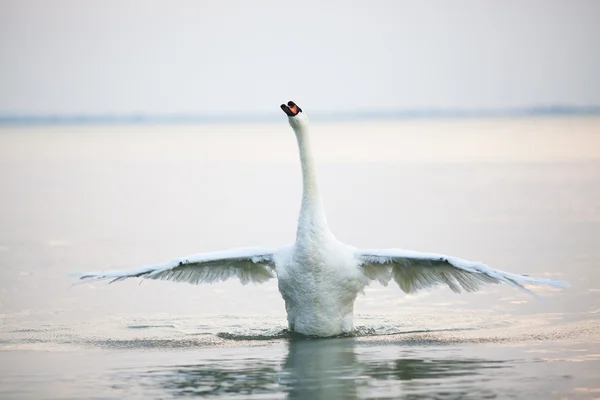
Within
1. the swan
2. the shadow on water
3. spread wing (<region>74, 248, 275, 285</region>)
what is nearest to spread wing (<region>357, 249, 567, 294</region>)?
the swan

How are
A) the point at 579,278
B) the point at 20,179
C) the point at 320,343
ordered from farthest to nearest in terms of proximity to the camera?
1. the point at 20,179
2. the point at 579,278
3. the point at 320,343

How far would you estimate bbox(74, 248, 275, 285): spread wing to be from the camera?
18234mm

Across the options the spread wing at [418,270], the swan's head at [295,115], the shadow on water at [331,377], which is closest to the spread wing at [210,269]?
the spread wing at [418,270]

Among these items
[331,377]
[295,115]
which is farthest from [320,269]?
[331,377]

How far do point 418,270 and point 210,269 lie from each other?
3209 millimetres

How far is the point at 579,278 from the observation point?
22156 mm

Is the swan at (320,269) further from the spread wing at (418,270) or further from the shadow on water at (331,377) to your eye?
the shadow on water at (331,377)

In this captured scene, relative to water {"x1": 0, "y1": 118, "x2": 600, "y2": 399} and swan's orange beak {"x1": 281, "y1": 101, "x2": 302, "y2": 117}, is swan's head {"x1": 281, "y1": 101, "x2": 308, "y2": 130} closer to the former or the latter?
swan's orange beak {"x1": 281, "y1": 101, "x2": 302, "y2": 117}

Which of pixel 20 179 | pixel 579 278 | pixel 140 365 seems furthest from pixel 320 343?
pixel 20 179

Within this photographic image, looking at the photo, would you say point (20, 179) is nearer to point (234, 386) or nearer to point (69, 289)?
point (69, 289)

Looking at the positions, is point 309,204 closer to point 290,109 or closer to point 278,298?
point 290,109

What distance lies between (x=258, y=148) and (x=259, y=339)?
59259 mm

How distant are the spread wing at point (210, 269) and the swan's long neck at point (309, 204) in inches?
40.2

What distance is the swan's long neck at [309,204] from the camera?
17703mm
